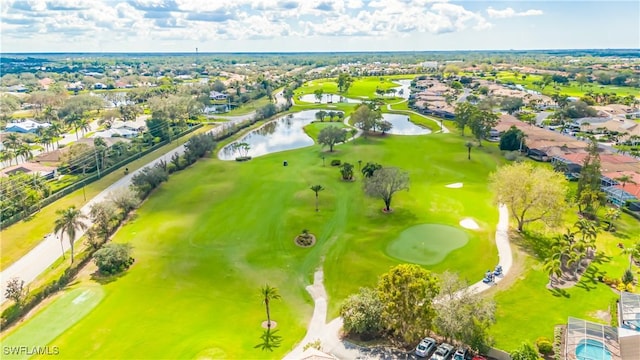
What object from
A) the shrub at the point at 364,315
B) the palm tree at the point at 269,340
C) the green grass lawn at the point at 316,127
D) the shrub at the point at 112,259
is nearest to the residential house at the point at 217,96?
the green grass lawn at the point at 316,127

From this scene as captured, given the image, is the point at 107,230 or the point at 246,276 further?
the point at 107,230

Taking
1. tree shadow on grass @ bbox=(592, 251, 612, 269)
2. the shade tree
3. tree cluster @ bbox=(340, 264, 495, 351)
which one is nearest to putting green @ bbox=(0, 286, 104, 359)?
tree cluster @ bbox=(340, 264, 495, 351)

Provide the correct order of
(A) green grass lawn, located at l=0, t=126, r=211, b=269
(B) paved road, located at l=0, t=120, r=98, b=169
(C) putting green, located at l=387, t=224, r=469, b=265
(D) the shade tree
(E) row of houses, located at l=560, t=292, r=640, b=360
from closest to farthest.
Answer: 1. (E) row of houses, located at l=560, t=292, r=640, b=360
2. (C) putting green, located at l=387, t=224, r=469, b=265
3. (D) the shade tree
4. (A) green grass lawn, located at l=0, t=126, r=211, b=269
5. (B) paved road, located at l=0, t=120, r=98, b=169

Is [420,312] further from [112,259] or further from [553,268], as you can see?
[112,259]

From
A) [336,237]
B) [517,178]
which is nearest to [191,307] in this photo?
[336,237]

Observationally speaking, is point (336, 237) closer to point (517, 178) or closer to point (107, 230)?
point (517, 178)

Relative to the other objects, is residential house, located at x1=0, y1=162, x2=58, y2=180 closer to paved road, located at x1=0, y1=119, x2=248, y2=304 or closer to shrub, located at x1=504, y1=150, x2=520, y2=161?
paved road, located at x1=0, y1=119, x2=248, y2=304
